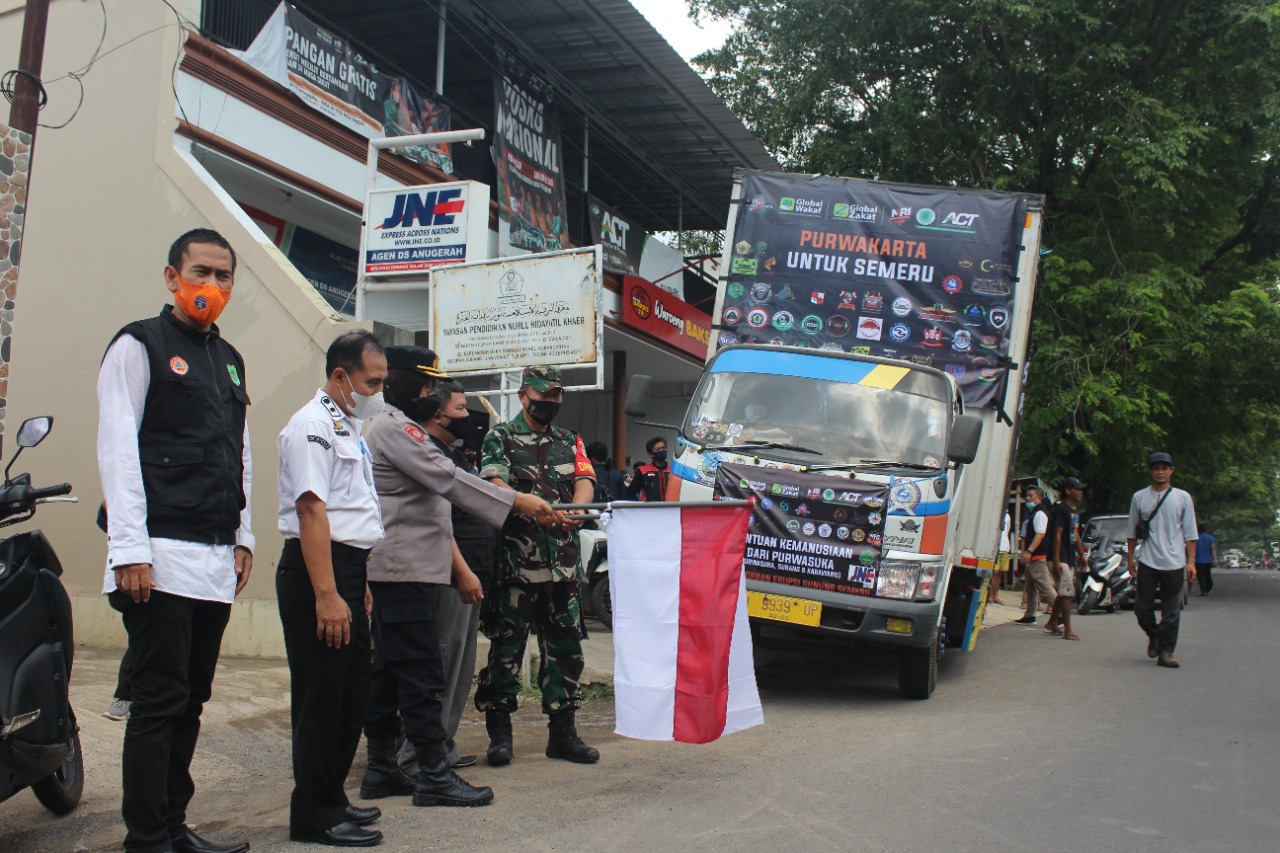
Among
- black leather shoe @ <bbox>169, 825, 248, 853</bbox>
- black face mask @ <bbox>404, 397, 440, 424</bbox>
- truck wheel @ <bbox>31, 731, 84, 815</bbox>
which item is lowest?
truck wheel @ <bbox>31, 731, 84, 815</bbox>

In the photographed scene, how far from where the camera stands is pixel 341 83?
12.0 m

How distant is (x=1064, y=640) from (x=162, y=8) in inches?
429

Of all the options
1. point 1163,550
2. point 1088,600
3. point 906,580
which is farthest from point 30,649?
point 1088,600

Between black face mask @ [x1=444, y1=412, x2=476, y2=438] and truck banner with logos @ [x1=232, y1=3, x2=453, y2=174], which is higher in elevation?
truck banner with logos @ [x1=232, y1=3, x2=453, y2=174]

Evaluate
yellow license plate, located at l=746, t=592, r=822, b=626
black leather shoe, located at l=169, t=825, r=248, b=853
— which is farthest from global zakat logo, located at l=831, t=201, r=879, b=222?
black leather shoe, located at l=169, t=825, r=248, b=853

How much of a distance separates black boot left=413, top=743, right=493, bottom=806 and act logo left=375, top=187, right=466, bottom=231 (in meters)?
6.35

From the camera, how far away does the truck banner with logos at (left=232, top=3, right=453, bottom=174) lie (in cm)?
1089

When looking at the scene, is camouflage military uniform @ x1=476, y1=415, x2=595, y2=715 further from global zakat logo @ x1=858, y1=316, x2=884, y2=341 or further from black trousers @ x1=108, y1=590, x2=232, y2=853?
global zakat logo @ x1=858, y1=316, x2=884, y2=341

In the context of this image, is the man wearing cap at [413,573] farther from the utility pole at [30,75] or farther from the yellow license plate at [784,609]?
the utility pole at [30,75]

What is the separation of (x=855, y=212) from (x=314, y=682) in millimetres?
6884

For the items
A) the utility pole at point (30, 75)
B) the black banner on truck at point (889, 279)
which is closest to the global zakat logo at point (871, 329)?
the black banner on truck at point (889, 279)

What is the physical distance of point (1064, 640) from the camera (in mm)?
12500

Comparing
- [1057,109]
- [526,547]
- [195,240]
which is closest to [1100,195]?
[1057,109]

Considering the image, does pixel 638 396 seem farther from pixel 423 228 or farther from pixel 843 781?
pixel 843 781
